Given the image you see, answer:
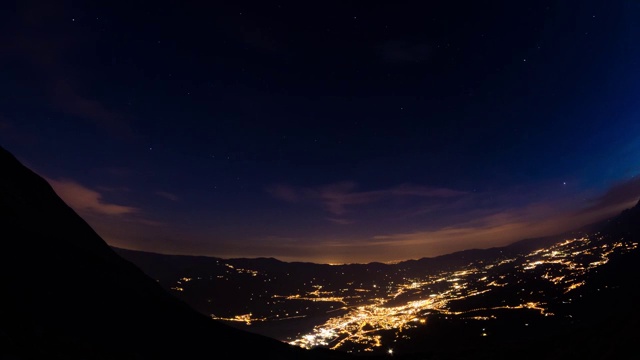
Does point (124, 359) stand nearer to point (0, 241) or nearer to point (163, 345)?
point (163, 345)

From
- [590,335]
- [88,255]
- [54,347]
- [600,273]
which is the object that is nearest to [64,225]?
[88,255]

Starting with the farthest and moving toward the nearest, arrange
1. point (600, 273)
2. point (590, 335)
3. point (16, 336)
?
point (600, 273) < point (590, 335) < point (16, 336)

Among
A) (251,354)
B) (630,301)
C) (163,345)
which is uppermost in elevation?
(163,345)

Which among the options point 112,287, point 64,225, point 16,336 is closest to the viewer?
point 16,336

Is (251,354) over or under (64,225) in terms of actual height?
under

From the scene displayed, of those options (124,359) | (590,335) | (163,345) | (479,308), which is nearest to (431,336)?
(479,308)

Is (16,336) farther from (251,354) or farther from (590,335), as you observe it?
(590,335)

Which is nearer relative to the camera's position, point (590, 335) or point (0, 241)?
point (0, 241)
